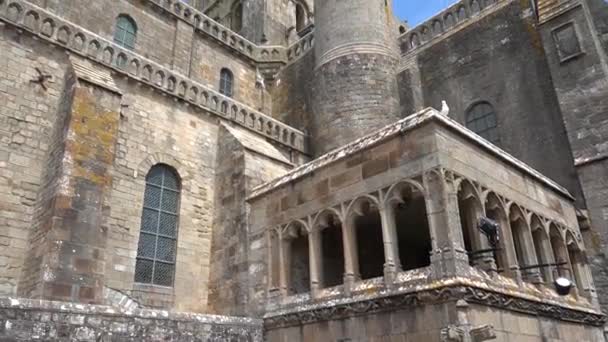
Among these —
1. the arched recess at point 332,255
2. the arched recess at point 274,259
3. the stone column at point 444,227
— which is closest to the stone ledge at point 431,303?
the stone column at point 444,227

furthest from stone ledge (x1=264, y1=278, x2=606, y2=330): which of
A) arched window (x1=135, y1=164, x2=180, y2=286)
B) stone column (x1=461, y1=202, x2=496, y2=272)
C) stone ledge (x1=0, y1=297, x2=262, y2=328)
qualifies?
arched window (x1=135, y1=164, x2=180, y2=286)

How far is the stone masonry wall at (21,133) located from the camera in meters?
9.48

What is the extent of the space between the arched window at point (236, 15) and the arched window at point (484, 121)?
1464 cm

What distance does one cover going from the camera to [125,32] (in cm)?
1605

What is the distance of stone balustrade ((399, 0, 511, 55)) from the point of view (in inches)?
577

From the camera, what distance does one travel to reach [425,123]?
25.6 feet

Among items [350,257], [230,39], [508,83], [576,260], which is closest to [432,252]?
[350,257]

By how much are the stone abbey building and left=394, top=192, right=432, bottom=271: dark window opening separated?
0.08 meters

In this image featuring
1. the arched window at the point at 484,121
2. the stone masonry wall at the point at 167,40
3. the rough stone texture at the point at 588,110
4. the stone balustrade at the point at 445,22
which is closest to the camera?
the rough stone texture at the point at 588,110

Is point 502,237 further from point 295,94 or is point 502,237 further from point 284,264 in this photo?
point 295,94

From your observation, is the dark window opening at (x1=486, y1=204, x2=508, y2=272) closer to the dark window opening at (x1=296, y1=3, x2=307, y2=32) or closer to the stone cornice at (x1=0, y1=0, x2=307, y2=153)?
the stone cornice at (x1=0, y1=0, x2=307, y2=153)

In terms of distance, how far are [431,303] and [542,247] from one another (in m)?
3.85

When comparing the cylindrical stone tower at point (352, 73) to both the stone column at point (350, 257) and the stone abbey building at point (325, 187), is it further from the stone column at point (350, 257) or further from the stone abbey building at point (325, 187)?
the stone column at point (350, 257)

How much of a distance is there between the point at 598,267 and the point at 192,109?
10.3 metres
